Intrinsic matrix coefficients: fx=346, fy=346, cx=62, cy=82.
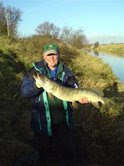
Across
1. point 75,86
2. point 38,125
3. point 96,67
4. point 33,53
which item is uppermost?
point 75,86

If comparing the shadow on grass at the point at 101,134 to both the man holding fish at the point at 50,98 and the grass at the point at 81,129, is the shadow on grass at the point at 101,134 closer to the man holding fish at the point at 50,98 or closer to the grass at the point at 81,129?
the grass at the point at 81,129

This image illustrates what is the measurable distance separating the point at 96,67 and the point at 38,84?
1962 cm

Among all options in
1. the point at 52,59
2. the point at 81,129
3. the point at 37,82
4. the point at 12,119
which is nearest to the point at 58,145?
the point at 37,82

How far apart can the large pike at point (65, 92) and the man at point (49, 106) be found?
9cm

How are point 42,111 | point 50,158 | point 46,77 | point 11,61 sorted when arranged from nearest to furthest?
point 46,77
point 42,111
point 50,158
point 11,61

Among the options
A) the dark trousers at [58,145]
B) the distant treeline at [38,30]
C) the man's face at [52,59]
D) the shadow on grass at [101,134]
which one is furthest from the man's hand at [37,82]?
the distant treeline at [38,30]

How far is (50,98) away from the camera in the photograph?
17.4 ft

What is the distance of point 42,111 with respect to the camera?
17.6ft

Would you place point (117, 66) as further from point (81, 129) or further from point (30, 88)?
point (30, 88)

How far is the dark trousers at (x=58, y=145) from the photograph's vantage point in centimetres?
555

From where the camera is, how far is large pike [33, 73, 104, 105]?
4.99m

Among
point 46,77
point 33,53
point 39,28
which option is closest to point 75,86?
point 46,77

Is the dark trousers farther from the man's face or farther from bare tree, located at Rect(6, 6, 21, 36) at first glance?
bare tree, located at Rect(6, 6, 21, 36)

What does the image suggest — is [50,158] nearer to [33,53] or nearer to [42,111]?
[42,111]
